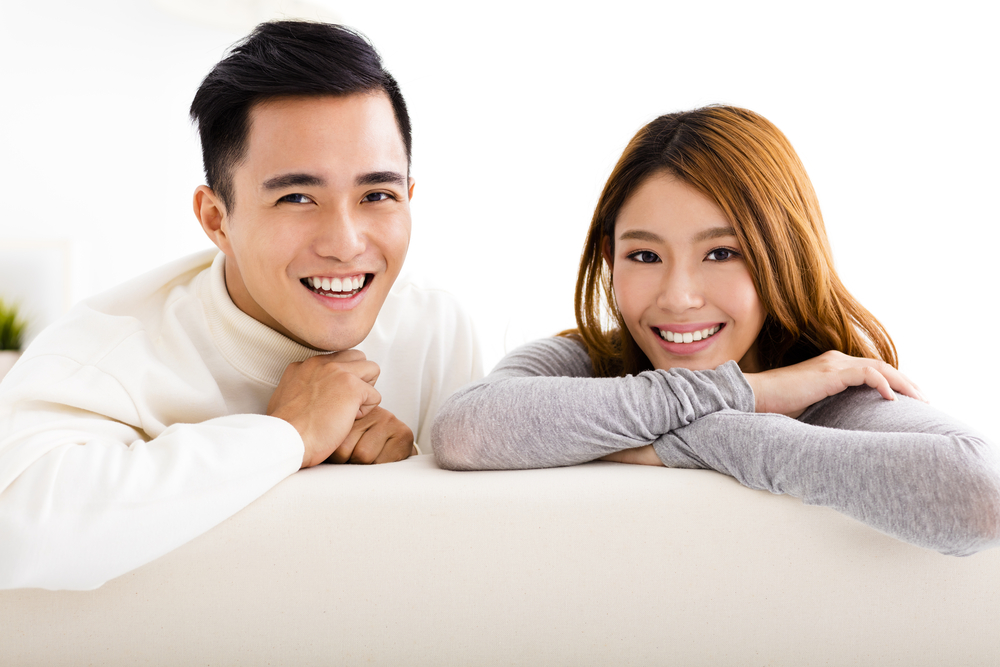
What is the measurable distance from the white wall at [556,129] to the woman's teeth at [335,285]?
2060 mm

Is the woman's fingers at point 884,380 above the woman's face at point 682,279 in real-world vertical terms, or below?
below

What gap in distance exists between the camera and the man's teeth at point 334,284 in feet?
4.12

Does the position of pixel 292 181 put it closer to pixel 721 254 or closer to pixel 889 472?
pixel 721 254

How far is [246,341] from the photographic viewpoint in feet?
4.24

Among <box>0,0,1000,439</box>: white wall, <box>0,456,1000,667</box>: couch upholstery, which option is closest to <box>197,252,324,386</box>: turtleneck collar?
<box>0,456,1000,667</box>: couch upholstery

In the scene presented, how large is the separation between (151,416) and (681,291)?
2.65 ft

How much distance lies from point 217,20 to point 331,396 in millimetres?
3152

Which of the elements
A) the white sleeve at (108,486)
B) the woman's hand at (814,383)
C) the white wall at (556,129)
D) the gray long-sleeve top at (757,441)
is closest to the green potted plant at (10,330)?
the white wall at (556,129)

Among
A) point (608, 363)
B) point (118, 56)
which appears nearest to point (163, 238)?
point (118, 56)

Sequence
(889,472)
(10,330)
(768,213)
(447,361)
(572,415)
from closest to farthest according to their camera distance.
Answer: (889,472)
(572,415)
(768,213)
(447,361)
(10,330)

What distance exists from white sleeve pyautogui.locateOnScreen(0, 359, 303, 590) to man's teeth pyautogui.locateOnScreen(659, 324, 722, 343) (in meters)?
0.63

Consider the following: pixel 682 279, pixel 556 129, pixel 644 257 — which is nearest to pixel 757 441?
pixel 682 279

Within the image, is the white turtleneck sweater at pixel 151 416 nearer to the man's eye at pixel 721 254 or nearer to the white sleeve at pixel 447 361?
the white sleeve at pixel 447 361

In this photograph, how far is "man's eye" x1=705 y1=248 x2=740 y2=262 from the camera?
47.5 inches
